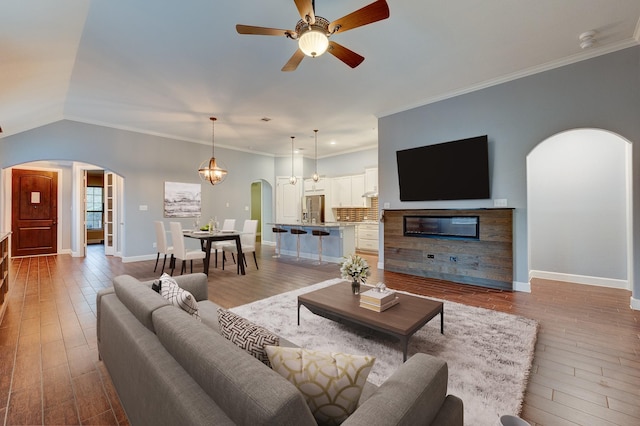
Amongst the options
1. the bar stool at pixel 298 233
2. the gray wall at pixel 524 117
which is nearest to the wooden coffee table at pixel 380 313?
the gray wall at pixel 524 117

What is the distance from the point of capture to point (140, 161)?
22.1ft

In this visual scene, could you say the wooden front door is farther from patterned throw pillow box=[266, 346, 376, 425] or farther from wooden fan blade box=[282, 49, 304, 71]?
patterned throw pillow box=[266, 346, 376, 425]

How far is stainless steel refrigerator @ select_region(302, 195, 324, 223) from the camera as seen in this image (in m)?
9.38


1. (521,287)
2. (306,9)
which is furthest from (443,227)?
(306,9)

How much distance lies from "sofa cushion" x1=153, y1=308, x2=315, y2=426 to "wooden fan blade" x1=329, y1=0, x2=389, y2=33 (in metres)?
2.41

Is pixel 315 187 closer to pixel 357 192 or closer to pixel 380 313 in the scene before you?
pixel 357 192

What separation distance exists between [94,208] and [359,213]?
9.89 m

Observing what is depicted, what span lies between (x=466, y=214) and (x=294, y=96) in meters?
3.51

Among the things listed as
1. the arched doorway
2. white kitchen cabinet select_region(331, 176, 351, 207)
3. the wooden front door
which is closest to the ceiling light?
the arched doorway

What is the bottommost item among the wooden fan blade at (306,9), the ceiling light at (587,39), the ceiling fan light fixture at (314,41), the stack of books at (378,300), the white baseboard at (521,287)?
the white baseboard at (521,287)

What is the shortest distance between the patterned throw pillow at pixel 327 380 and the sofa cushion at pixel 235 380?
134 millimetres

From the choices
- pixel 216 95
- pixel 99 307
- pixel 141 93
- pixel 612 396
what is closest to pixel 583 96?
pixel 612 396

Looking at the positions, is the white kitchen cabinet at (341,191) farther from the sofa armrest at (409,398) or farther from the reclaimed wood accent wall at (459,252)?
the sofa armrest at (409,398)

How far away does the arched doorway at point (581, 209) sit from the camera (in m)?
4.34
